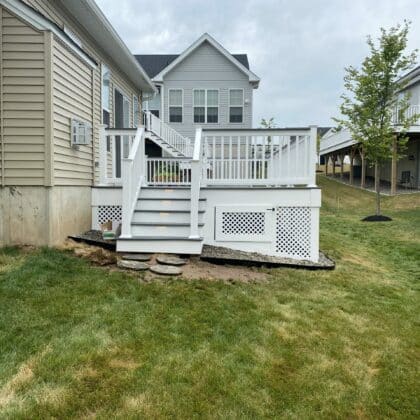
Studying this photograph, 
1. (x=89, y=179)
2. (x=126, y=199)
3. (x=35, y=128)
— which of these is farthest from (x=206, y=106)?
(x=126, y=199)

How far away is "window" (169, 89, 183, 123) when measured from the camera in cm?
1730

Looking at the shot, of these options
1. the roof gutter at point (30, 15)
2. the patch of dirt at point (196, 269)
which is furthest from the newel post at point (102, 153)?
the roof gutter at point (30, 15)

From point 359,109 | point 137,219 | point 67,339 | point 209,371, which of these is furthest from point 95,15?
point 359,109

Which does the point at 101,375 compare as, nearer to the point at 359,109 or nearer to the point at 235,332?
the point at 235,332

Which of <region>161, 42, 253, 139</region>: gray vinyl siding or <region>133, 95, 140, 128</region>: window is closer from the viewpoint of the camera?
<region>133, 95, 140, 128</region>: window

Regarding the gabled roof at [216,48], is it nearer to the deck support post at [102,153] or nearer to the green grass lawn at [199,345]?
the deck support post at [102,153]

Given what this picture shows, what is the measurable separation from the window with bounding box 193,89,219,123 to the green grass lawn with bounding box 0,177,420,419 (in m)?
13.3

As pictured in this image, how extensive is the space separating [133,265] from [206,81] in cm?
1426

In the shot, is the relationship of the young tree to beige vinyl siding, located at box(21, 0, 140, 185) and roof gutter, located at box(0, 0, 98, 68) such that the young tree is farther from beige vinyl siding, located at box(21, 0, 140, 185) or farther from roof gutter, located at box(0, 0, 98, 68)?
roof gutter, located at box(0, 0, 98, 68)

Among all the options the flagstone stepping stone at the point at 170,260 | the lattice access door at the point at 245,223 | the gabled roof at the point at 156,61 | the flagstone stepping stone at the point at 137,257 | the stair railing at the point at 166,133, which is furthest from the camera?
the gabled roof at the point at 156,61

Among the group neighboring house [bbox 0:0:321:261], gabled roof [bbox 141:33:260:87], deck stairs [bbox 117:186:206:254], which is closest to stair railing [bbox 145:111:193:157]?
gabled roof [bbox 141:33:260:87]

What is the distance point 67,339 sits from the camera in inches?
109

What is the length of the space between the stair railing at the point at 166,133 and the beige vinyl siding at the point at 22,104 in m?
6.63

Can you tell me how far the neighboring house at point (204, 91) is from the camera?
17.1 meters
